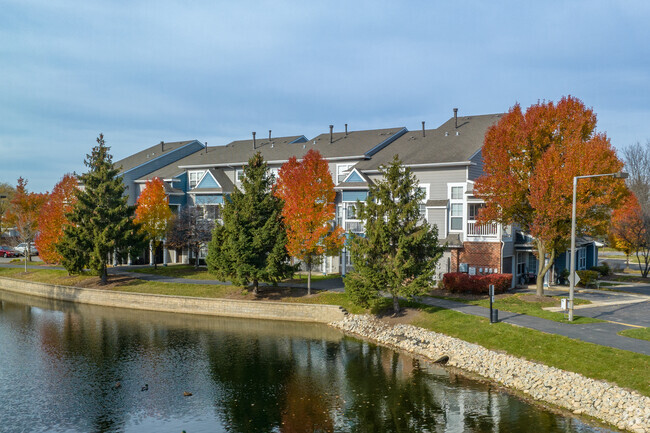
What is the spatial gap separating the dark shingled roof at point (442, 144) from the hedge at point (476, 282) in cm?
921

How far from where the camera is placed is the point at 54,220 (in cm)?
5159

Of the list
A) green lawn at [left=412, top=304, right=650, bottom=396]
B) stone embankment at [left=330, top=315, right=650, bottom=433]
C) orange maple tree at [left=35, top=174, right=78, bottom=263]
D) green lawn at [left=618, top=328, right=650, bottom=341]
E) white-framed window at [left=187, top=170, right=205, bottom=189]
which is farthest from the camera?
white-framed window at [left=187, top=170, right=205, bottom=189]

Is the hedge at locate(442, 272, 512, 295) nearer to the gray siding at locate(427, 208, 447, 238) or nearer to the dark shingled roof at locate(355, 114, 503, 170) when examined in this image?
the gray siding at locate(427, 208, 447, 238)

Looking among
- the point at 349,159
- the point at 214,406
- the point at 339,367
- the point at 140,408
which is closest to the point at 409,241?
the point at 339,367

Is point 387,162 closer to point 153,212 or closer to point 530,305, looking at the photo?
point 530,305

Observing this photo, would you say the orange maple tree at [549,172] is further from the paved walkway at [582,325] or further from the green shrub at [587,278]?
the green shrub at [587,278]

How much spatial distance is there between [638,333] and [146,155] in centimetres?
6142

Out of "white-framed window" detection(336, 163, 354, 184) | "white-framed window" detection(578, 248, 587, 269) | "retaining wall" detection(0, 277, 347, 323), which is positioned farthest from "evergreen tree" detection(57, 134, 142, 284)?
"white-framed window" detection(578, 248, 587, 269)

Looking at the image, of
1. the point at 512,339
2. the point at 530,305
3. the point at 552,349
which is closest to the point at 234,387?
the point at 512,339

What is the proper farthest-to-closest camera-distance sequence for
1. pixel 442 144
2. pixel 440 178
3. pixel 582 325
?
pixel 442 144
pixel 440 178
pixel 582 325

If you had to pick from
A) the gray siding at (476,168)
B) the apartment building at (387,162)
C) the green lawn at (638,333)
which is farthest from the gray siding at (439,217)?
the green lawn at (638,333)

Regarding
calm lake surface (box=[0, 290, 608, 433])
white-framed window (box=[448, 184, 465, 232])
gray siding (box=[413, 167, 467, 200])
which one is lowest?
→ calm lake surface (box=[0, 290, 608, 433])

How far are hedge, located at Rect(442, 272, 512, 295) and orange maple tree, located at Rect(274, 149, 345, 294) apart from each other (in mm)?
8540

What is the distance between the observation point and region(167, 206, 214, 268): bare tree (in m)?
51.0
